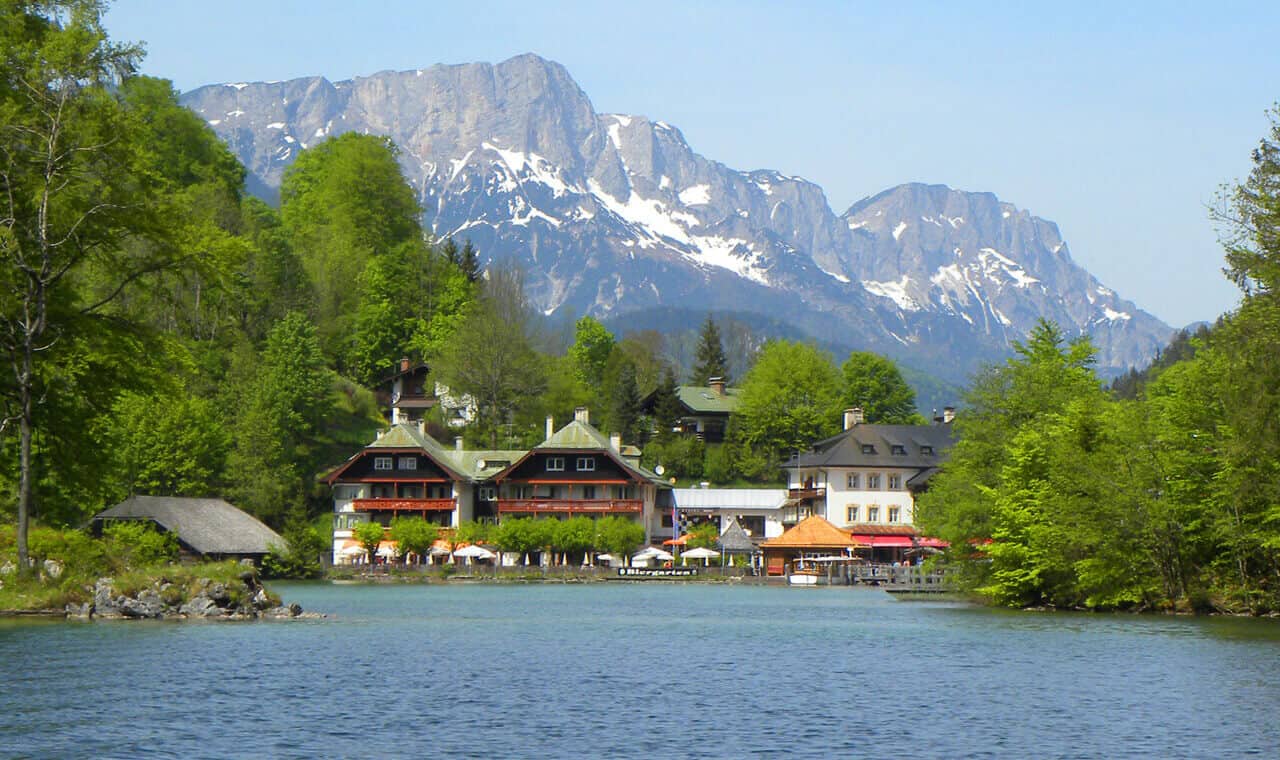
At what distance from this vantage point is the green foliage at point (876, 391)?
465 feet

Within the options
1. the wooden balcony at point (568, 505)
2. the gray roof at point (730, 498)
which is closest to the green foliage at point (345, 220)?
the wooden balcony at point (568, 505)

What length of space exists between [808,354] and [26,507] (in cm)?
9918

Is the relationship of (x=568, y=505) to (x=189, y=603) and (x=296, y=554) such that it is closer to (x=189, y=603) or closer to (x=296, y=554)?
(x=296, y=554)

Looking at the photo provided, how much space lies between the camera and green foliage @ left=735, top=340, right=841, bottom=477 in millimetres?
133375

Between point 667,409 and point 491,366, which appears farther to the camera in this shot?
point 667,409

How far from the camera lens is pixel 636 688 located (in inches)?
1373

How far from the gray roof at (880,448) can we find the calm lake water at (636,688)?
204ft

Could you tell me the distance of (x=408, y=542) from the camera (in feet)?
346

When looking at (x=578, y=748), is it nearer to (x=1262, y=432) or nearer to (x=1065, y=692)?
(x=1065, y=692)

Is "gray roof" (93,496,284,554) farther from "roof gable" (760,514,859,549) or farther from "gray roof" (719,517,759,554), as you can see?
"roof gable" (760,514,859,549)

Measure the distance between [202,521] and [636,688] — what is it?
5256 centimetres

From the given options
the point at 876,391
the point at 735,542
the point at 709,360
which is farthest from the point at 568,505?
the point at 709,360

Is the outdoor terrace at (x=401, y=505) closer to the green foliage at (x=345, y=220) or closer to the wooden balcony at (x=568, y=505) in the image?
the wooden balcony at (x=568, y=505)

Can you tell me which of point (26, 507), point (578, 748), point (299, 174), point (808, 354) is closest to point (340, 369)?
point (299, 174)
